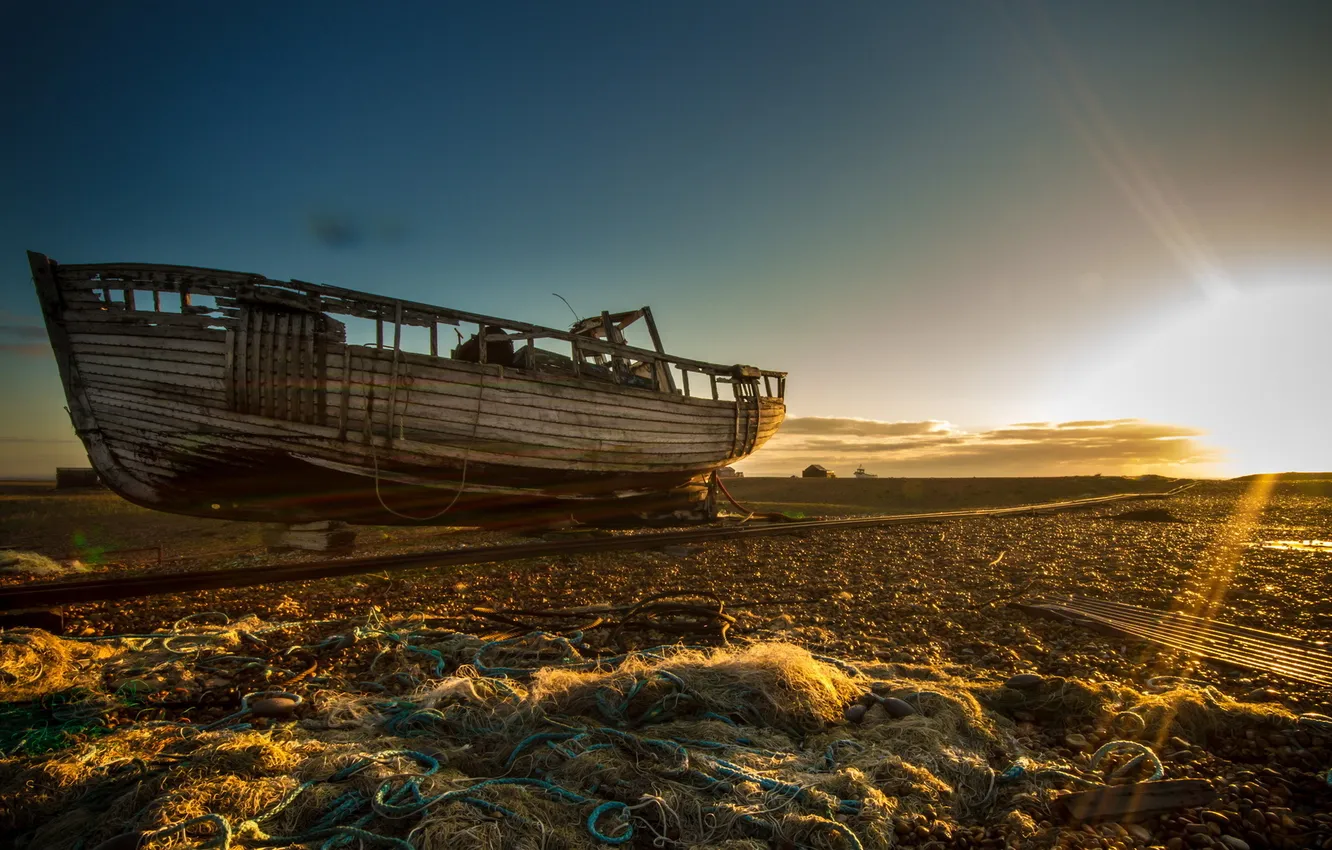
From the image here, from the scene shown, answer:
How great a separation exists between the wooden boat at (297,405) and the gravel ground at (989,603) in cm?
366

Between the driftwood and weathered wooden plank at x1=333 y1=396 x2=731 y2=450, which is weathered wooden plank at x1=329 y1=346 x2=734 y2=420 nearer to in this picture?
weathered wooden plank at x1=333 y1=396 x2=731 y2=450

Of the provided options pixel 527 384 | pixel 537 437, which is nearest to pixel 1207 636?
pixel 537 437

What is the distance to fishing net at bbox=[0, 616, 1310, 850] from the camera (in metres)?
2.39

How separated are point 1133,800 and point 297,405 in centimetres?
1225

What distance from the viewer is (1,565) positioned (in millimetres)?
11156

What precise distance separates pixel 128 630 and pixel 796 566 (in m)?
8.17

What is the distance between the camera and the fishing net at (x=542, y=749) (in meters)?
2.39

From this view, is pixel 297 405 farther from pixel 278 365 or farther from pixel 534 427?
pixel 534 427

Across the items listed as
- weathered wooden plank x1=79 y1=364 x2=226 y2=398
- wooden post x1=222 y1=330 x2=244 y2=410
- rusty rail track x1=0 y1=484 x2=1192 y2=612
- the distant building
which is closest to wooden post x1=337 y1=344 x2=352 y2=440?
wooden post x1=222 y1=330 x2=244 y2=410

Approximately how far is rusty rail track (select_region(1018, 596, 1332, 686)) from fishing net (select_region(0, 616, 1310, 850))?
145 cm

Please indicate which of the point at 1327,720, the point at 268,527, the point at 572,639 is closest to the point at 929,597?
the point at 1327,720

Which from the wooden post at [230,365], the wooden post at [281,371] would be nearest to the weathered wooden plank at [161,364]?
the wooden post at [230,365]

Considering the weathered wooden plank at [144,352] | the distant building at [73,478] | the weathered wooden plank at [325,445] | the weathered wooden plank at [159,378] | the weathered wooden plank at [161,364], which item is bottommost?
the distant building at [73,478]

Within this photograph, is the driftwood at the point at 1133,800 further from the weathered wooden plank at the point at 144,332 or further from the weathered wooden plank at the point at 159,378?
the weathered wooden plank at the point at 144,332
